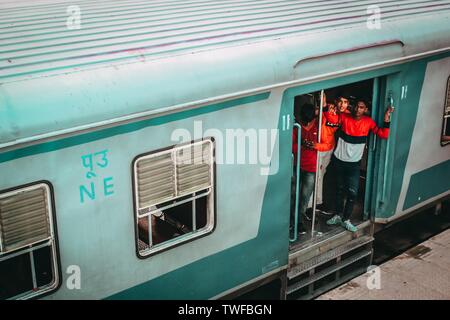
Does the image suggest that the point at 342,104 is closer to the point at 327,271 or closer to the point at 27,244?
the point at 327,271

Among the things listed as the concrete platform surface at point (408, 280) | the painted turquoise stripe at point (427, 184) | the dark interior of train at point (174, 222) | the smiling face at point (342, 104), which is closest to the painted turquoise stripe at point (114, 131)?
the dark interior of train at point (174, 222)

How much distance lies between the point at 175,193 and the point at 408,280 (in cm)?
326

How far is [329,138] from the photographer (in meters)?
6.97

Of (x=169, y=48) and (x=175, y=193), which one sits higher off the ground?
(x=169, y=48)

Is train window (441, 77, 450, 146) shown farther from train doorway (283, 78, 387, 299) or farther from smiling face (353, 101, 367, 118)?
smiling face (353, 101, 367, 118)

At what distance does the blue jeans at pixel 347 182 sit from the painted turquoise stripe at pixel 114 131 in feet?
6.20

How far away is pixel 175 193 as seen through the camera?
17.7 feet

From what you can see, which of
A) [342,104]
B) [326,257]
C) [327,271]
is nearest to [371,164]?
[342,104]

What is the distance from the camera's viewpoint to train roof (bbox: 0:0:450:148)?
4504mm

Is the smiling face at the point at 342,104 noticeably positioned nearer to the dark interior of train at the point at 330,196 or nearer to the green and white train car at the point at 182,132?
the dark interior of train at the point at 330,196

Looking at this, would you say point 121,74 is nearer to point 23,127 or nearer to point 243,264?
point 23,127

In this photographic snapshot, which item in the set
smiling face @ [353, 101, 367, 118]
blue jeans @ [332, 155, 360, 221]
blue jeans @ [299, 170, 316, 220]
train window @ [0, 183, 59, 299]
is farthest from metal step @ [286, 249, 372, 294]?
train window @ [0, 183, 59, 299]

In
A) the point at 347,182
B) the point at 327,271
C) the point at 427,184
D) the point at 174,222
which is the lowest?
the point at 327,271

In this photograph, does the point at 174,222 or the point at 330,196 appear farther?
the point at 330,196
